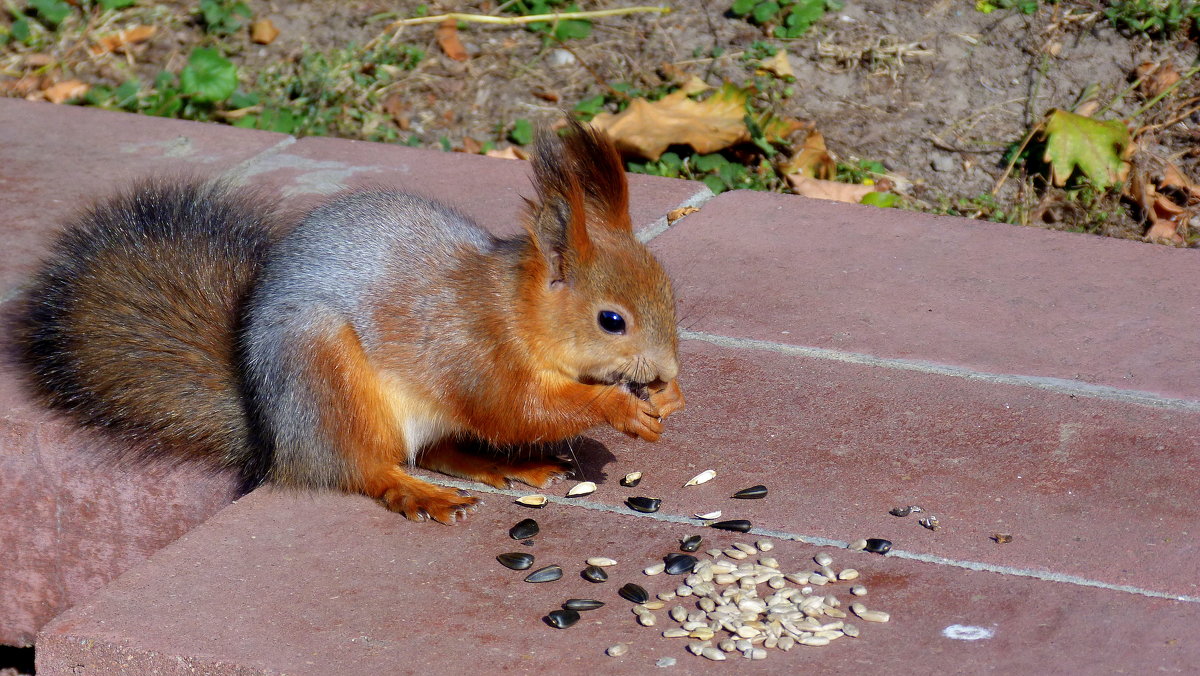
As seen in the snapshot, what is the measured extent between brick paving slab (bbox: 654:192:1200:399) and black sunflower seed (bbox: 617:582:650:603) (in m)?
0.88

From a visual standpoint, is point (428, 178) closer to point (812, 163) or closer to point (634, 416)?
point (812, 163)

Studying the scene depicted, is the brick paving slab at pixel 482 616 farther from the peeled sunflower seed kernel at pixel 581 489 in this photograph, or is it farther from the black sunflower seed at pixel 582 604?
the peeled sunflower seed kernel at pixel 581 489

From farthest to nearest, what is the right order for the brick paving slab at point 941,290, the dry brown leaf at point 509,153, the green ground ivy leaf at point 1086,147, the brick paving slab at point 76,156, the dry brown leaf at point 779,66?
1. the dry brown leaf at point 779,66
2. the dry brown leaf at point 509,153
3. the green ground ivy leaf at point 1086,147
4. the brick paving slab at point 76,156
5. the brick paving slab at point 941,290

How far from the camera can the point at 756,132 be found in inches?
149

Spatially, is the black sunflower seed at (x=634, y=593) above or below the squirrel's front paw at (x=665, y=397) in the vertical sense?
below

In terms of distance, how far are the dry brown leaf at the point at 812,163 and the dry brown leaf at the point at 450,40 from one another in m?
1.30

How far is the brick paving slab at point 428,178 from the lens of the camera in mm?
3242

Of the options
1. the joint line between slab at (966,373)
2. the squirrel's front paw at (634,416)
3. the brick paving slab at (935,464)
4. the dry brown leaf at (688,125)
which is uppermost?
the dry brown leaf at (688,125)

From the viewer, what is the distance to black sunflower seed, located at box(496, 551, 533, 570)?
6.47ft

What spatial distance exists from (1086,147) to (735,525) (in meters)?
1.97

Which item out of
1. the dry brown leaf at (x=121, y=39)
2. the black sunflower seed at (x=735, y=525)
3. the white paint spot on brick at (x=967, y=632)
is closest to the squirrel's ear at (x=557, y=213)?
the black sunflower seed at (x=735, y=525)

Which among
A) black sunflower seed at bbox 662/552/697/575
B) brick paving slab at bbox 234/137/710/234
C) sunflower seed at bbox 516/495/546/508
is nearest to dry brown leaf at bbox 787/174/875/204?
brick paving slab at bbox 234/137/710/234

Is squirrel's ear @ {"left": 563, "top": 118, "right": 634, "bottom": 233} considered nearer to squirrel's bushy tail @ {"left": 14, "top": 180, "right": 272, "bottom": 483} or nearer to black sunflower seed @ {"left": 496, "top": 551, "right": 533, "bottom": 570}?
black sunflower seed @ {"left": 496, "top": 551, "right": 533, "bottom": 570}

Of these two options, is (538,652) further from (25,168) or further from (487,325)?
(25,168)
